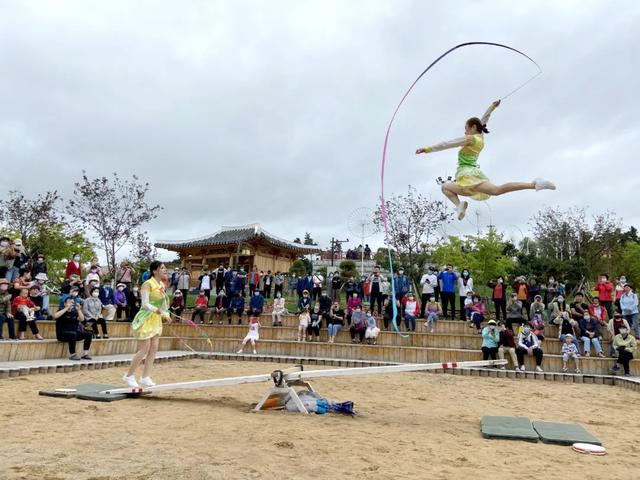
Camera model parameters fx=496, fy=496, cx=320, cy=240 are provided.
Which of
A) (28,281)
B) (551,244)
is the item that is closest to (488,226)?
(551,244)

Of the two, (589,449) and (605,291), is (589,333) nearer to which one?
(605,291)

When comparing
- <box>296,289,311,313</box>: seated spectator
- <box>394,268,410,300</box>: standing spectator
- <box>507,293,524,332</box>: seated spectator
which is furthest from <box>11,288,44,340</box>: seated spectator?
<box>507,293,524,332</box>: seated spectator

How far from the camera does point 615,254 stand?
26.6 m

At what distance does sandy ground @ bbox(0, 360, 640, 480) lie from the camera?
4066 mm

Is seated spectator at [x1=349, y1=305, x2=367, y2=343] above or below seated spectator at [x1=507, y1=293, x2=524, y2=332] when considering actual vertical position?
below

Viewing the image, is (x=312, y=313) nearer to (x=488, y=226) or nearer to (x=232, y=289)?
(x=232, y=289)

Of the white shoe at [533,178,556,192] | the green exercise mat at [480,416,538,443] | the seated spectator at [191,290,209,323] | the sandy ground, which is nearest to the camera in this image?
the sandy ground

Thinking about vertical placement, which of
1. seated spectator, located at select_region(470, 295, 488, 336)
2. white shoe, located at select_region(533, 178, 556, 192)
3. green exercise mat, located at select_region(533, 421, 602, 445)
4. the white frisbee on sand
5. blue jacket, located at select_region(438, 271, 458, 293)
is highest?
white shoe, located at select_region(533, 178, 556, 192)

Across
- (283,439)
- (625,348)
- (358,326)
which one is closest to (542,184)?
(283,439)

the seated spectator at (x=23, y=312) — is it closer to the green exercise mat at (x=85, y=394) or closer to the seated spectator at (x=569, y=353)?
the green exercise mat at (x=85, y=394)

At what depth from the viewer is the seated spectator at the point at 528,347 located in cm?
1256

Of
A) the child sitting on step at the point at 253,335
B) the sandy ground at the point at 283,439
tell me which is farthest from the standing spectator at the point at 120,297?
the sandy ground at the point at 283,439

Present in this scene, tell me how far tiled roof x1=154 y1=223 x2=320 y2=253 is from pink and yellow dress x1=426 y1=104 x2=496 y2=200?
26.7 meters

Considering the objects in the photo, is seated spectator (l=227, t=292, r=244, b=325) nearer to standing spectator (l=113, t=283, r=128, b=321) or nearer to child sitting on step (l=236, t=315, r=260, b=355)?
child sitting on step (l=236, t=315, r=260, b=355)
